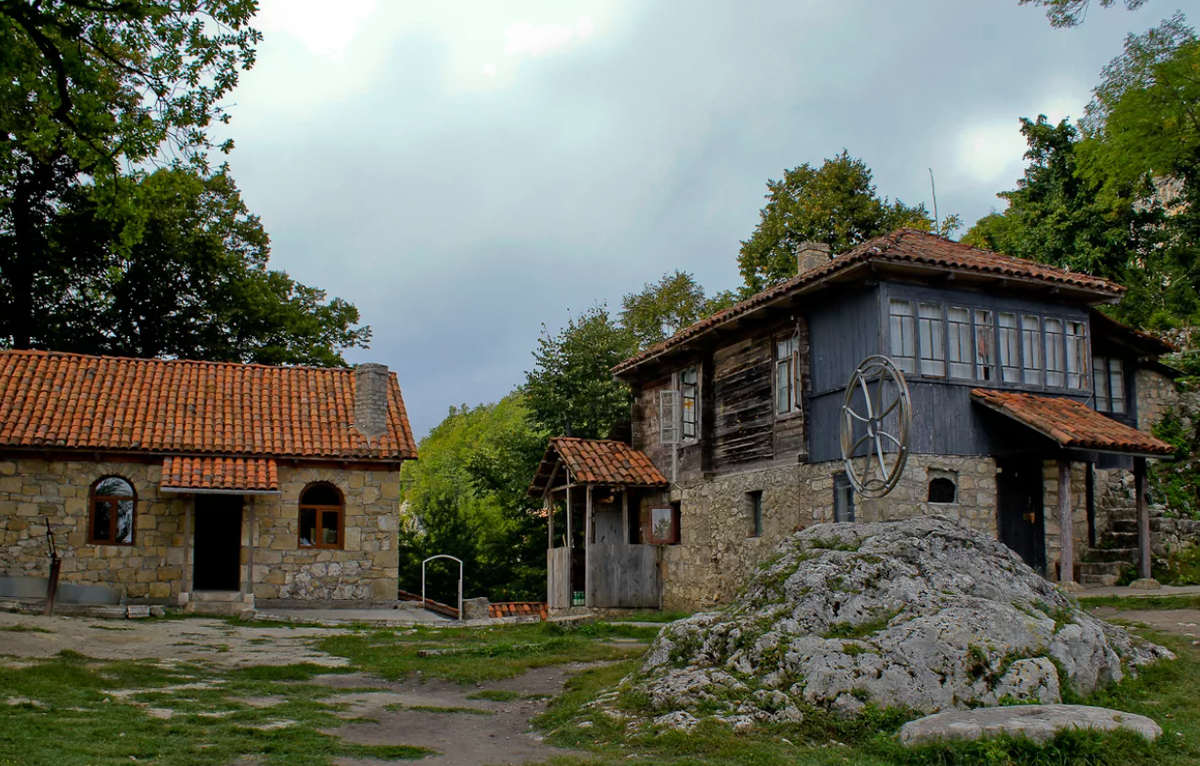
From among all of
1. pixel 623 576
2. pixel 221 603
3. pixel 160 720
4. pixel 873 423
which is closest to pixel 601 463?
pixel 623 576

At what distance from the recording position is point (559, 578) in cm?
2327

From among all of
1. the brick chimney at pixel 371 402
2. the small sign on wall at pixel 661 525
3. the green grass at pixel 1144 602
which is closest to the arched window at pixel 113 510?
the brick chimney at pixel 371 402

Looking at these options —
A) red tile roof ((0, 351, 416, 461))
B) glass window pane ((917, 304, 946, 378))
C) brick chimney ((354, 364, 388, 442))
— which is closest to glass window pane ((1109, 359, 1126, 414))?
glass window pane ((917, 304, 946, 378))

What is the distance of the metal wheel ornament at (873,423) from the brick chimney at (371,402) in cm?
1046

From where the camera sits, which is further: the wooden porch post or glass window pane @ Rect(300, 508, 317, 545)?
glass window pane @ Rect(300, 508, 317, 545)

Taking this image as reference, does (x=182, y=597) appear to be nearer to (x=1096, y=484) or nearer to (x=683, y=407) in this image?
(x=683, y=407)

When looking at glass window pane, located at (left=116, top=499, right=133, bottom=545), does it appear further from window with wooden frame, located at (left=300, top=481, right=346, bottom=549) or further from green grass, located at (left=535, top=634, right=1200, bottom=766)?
green grass, located at (left=535, top=634, right=1200, bottom=766)

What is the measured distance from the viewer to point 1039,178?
28.1 metres

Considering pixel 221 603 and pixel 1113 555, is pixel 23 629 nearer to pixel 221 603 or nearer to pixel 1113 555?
pixel 221 603

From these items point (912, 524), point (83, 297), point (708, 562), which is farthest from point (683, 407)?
point (83, 297)

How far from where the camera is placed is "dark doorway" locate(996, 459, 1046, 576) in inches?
675

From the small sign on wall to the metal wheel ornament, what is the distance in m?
6.22

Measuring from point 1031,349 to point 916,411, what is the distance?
2.89 metres

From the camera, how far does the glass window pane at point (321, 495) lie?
21547mm
